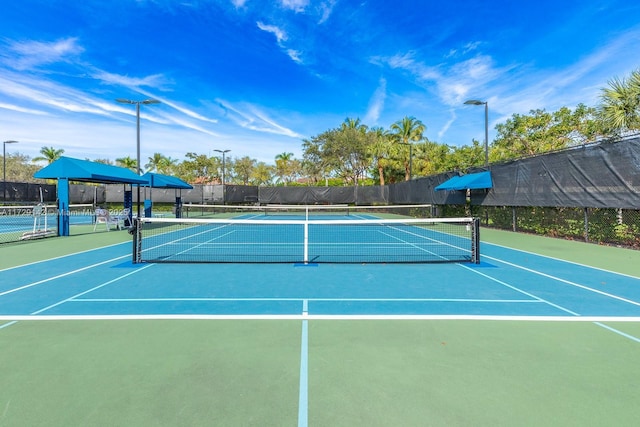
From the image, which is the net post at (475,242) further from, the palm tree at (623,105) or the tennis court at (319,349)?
the palm tree at (623,105)

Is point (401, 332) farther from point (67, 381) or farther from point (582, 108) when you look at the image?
point (582, 108)

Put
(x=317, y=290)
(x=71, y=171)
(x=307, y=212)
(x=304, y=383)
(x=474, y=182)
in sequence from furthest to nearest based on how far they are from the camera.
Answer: (x=307, y=212) → (x=474, y=182) → (x=71, y=171) → (x=317, y=290) → (x=304, y=383)

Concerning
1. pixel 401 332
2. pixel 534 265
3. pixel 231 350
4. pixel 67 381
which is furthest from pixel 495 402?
pixel 534 265

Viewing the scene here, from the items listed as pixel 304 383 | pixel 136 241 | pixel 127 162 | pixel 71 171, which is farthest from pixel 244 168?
pixel 304 383

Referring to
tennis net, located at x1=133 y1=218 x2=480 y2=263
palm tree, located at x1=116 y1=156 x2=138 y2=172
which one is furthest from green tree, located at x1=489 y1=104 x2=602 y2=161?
palm tree, located at x1=116 y1=156 x2=138 y2=172

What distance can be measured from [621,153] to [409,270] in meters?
7.48

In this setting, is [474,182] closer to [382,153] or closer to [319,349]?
[319,349]

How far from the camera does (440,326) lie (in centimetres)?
414

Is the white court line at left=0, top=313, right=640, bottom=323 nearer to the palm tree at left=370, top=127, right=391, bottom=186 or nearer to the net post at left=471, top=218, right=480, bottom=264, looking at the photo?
the net post at left=471, top=218, right=480, bottom=264

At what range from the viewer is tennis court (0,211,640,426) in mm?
2516

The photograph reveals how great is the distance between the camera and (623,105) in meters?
9.91

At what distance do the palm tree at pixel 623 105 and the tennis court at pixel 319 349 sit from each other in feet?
18.8

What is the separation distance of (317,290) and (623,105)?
10.7 m

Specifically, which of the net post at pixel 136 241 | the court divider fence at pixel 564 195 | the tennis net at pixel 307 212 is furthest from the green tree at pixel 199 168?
the net post at pixel 136 241
